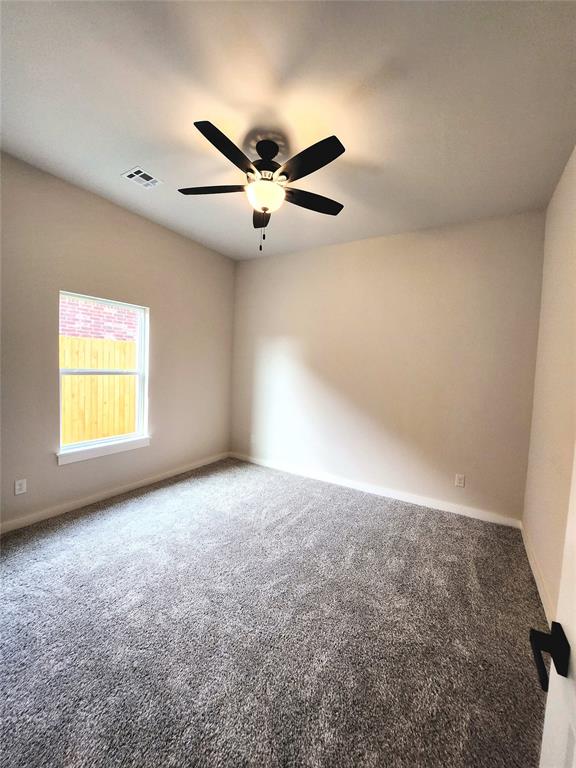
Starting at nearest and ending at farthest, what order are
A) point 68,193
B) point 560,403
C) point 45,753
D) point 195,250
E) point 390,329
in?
point 45,753
point 560,403
point 68,193
point 390,329
point 195,250

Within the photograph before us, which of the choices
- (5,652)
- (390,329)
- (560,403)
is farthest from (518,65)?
(5,652)

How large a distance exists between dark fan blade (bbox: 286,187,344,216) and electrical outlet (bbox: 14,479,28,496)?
2992 millimetres

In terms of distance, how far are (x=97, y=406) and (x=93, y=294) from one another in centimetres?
108

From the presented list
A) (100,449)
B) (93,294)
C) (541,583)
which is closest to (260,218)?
(93,294)

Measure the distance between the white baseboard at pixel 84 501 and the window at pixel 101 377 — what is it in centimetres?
40

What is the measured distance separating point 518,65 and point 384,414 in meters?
2.69

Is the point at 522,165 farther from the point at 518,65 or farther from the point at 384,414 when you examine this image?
the point at 384,414

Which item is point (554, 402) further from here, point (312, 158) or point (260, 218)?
point (260, 218)

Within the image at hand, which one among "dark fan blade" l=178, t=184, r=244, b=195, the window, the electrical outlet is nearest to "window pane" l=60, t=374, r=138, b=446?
the window

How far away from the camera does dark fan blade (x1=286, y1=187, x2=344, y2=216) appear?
2004 mm

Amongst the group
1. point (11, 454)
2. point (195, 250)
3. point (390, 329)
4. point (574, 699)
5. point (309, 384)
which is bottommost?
point (11, 454)

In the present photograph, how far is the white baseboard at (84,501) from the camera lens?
2.43 metres

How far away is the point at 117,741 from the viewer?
3.62 ft

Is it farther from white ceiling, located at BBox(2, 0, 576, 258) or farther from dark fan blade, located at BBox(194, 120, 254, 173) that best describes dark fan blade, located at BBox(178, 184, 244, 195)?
white ceiling, located at BBox(2, 0, 576, 258)
